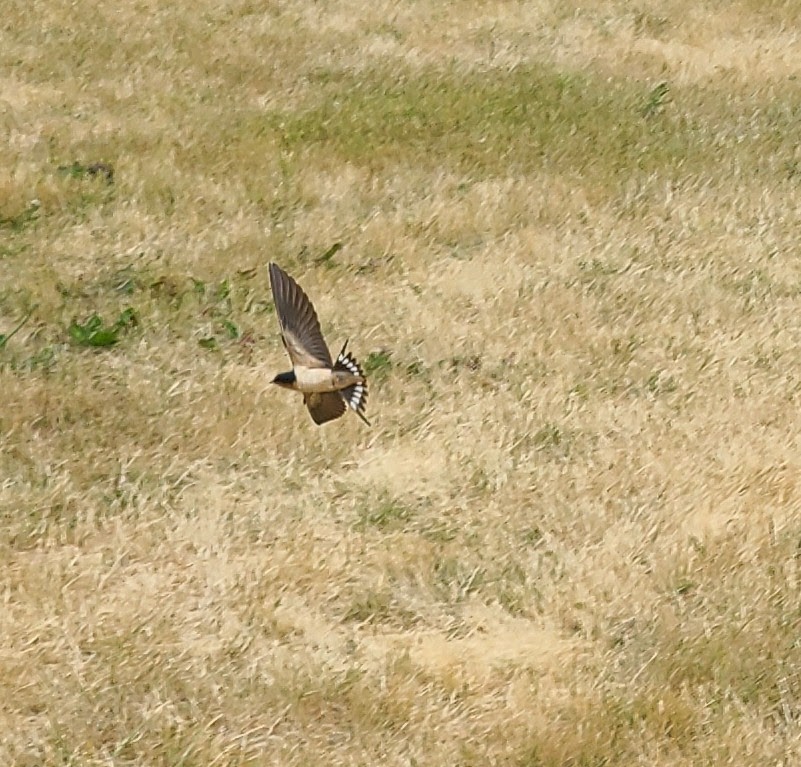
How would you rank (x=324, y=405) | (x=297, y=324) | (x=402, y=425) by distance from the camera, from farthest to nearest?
(x=402, y=425)
(x=324, y=405)
(x=297, y=324)

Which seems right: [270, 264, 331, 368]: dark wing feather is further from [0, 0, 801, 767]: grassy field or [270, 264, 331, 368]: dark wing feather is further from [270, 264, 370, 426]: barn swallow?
[0, 0, 801, 767]: grassy field

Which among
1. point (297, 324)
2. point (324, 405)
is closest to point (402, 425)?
point (324, 405)

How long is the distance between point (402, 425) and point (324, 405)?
50.5 inches

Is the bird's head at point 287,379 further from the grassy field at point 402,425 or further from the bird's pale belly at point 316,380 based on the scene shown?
the grassy field at point 402,425

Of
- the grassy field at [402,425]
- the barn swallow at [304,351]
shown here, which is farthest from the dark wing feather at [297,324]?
the grassy field at [402,425]

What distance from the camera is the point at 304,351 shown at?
479 cm

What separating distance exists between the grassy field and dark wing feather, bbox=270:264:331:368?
0.83 meters

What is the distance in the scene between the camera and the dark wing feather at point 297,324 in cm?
469

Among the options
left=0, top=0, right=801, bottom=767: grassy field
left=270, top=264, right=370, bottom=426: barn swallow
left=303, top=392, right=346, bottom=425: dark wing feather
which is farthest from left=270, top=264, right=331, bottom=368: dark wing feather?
left=0, top=0, right=801, bottom=767: grassy field

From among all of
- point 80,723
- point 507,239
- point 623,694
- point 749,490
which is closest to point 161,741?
point 80,723

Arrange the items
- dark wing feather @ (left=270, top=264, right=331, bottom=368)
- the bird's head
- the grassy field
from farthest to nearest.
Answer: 1. the bird's head
2. dark wing feather @ (left=270, top=264, right=331, bottom=368)
3. the grassy field

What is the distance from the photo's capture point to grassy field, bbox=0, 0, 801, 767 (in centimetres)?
446

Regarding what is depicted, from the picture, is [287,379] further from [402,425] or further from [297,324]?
[402,425]

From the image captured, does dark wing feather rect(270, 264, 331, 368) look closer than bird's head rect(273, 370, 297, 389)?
Yes
